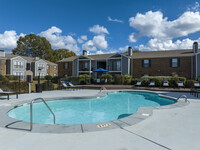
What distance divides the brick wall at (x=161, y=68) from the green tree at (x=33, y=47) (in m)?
38.0

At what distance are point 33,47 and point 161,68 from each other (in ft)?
154

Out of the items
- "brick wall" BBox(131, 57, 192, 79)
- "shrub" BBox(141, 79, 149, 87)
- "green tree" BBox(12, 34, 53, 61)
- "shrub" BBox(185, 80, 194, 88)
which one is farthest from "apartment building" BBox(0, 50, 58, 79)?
"shrub" BBox(185, 80, 194, 88)

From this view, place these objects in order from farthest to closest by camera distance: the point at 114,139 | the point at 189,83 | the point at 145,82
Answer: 1. the point at 145,82
2. the point at 189,83
3. the point at 114,139

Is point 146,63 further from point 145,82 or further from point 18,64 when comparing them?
point 18,64

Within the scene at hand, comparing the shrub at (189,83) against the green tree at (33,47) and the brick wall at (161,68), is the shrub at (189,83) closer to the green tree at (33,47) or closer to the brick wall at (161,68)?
the brick wall at (161,68)

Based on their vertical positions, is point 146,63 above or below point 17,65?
below

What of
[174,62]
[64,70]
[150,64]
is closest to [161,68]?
[150,64]

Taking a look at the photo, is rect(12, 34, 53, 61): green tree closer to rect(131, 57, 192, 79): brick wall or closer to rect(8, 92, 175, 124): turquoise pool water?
rect(131, 57, 192, 79): brick wall

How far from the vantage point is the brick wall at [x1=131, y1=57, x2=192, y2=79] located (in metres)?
20.5

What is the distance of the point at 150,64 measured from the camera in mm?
23000

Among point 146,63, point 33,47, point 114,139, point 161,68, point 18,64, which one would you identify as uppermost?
point 33,47

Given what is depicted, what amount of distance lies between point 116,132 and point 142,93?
10651 mm

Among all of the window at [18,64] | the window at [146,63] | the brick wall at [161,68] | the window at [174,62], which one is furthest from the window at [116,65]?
the window at [18,64]

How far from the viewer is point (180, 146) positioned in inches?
99.6
